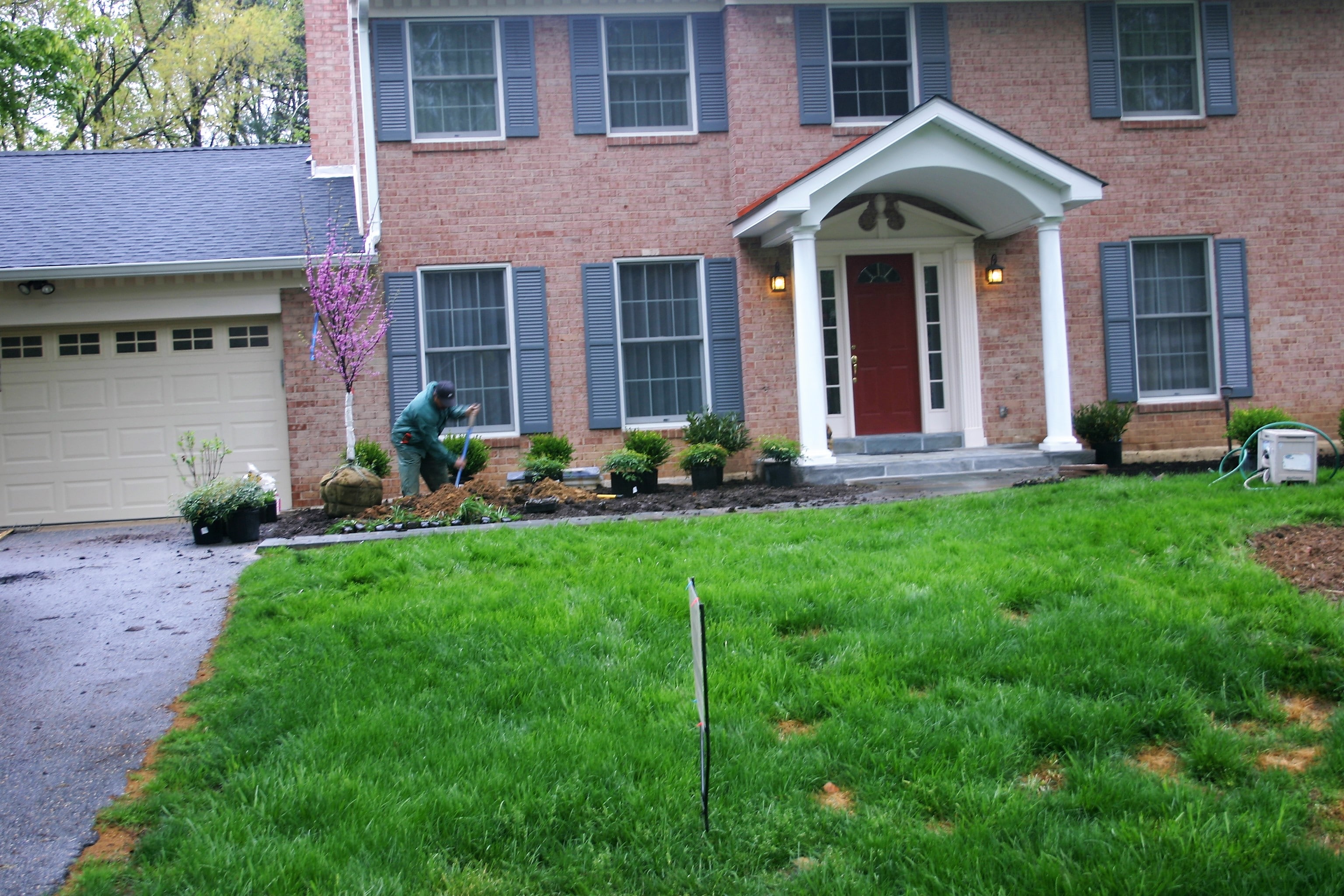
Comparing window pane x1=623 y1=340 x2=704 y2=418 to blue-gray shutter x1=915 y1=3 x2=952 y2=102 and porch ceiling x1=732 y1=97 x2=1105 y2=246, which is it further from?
blue-gray shutter x1=915 y1=3 x2=952 y2=102

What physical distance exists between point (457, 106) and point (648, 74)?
2345 millimetres

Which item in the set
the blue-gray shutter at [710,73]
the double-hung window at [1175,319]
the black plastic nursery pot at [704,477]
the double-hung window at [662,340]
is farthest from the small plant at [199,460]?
the double-hung window at [1175,319]

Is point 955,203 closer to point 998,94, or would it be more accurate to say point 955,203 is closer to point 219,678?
point 998,94

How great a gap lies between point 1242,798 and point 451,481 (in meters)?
9.73

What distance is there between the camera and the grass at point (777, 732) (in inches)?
131

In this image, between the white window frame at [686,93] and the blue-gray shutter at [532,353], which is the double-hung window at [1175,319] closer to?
the white window frame at [686,93]

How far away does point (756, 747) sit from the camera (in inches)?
161

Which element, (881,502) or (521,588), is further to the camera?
(881,502)

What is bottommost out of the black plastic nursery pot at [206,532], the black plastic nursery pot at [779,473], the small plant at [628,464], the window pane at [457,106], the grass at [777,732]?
the grass at [777,732]

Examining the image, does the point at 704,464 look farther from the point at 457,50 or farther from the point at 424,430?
the point at 457,50

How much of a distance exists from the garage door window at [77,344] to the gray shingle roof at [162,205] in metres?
0.94

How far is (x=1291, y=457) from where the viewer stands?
A: 8.91 m

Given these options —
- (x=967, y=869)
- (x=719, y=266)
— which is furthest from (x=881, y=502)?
(x=967, y=869)

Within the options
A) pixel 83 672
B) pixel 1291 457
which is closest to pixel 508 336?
pixel 83 672
